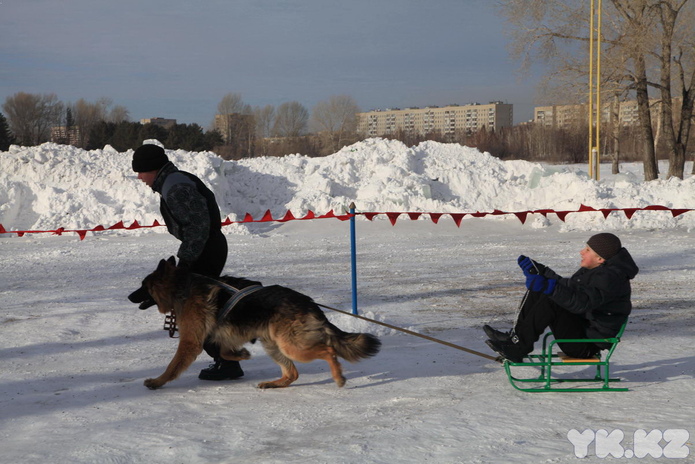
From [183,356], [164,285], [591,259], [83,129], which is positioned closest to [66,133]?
[83,129]

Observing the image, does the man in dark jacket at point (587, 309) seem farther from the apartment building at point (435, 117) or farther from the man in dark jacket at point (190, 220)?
the apartment building at point (435, 117)

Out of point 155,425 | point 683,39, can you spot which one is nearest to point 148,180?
point 155,425

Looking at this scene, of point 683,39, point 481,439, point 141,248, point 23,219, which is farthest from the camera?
point 683,39

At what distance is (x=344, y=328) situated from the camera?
6641mm

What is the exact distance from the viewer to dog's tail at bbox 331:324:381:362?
14.7ft

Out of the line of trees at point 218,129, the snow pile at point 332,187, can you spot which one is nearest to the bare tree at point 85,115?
the line of trees at point 218,129

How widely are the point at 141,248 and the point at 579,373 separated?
1162 centimetres

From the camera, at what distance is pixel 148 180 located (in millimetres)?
4926

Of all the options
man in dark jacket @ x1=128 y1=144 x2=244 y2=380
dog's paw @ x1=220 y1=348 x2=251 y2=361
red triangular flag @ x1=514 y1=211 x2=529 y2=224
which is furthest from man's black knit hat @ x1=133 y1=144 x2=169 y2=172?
red triangular flag @ x1=514 y1=211 x2=529 y2=224

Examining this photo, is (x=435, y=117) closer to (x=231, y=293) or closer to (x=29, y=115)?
(x=29, y=115)

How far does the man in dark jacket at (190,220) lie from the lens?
470 centimetres

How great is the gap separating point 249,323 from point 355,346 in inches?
29.7

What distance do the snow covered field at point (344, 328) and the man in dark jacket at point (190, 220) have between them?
267 millimetres

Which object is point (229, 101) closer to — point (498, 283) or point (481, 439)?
point (498, 283)
